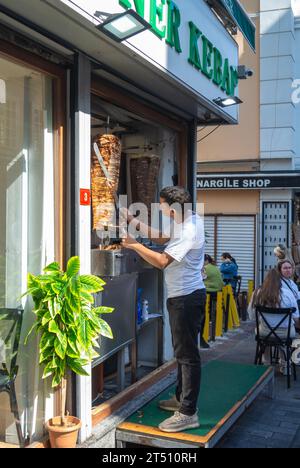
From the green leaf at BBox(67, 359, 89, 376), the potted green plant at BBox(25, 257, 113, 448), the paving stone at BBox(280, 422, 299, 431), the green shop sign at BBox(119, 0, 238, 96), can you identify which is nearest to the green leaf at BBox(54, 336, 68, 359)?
the potted green plant at BBox(25, 257, 113, 448)

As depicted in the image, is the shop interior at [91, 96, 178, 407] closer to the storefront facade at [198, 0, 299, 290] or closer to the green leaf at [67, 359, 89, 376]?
the green leaf at [67, 359, 89, 376]

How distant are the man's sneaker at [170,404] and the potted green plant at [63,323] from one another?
0.93 m

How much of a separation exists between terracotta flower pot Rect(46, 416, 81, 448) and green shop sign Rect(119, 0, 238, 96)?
2.85 m

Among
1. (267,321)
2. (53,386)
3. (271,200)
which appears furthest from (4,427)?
(271,200)

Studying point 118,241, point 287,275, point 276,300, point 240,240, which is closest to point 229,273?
point 240,240

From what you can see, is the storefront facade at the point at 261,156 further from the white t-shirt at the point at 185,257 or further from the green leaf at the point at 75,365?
the green leaf at the point at 75,365

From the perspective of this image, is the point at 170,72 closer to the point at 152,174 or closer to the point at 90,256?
the point at 152,174

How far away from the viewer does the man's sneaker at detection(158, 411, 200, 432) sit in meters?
3.83

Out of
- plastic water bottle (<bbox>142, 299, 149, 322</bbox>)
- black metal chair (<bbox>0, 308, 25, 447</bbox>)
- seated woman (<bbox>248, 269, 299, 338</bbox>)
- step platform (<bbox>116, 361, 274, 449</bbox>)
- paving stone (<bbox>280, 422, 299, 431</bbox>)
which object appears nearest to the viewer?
black metal chair (<bbox>0, 308, 25, 447</bbox>)

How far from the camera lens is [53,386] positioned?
11.6 feet

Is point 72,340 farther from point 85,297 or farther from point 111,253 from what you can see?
point 111,253

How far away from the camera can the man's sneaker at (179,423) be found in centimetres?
383

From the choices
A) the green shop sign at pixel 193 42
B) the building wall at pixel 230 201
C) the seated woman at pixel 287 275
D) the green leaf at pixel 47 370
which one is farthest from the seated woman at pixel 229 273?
the green leaf at pixel 47 370

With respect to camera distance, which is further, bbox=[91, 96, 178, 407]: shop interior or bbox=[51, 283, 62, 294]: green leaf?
bbox=[91, 96, 178, 407]: shop interior
